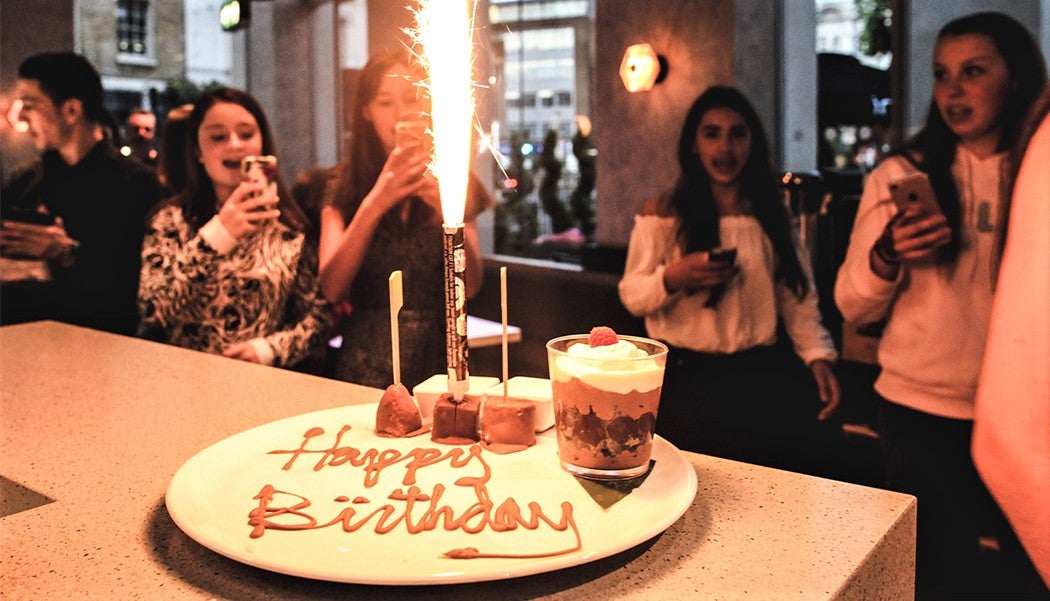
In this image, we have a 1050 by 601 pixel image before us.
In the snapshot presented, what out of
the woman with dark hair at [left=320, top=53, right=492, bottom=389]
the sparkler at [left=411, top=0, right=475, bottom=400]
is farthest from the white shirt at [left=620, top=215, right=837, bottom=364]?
the sparkler at [left=411, top=0, right=475, bottom=400]

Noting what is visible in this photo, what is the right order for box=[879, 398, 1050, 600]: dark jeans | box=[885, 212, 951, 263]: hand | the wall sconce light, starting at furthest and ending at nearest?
the wall sconce light → box=[879, 398, 1050, 600]: dark jeans → box=[885, 212, 951, 263]: hand

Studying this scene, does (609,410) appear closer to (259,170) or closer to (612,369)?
(612,369)

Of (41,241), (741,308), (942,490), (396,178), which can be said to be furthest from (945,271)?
(41,241)

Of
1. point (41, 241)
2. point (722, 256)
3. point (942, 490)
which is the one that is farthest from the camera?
point (41, 241)

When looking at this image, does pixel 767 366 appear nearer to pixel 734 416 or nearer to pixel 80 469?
pixel 734 416

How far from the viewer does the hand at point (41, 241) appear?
3.04m

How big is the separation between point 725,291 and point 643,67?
3.46 m

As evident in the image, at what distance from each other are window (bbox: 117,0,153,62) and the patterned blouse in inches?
413

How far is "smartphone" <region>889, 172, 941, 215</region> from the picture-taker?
2021mm

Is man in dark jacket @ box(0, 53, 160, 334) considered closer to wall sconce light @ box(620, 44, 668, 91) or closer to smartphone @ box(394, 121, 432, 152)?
smartphone @ box(394, 121, 432, 152)

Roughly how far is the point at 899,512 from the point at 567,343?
0.39m

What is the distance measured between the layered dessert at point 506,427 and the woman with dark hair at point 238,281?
50.7 inches

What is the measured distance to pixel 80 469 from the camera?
1.18 m

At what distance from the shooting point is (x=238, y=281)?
7.64 ft
